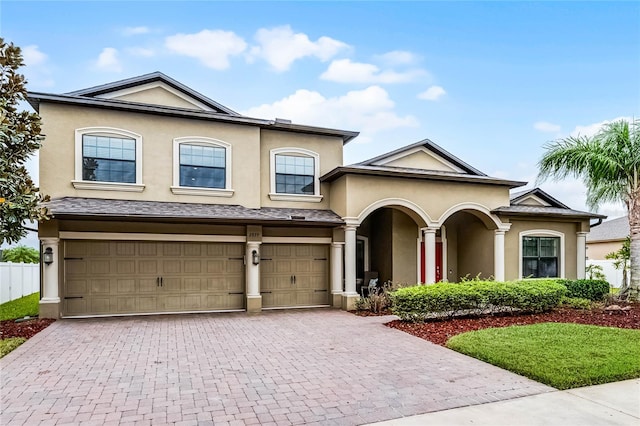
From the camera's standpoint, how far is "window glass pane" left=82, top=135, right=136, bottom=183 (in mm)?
12195

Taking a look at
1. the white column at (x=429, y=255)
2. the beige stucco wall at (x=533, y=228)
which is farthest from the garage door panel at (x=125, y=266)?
Result: the beige stucco wall at (x=533, y=228)

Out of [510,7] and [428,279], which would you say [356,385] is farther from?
[510,7]

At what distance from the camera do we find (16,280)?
A: 17125mm

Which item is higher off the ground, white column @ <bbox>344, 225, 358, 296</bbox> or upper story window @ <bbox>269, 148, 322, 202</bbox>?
upper story window @ <bbox>269, 148, 322, 202</bbox>

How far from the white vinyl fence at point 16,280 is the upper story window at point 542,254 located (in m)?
19.7

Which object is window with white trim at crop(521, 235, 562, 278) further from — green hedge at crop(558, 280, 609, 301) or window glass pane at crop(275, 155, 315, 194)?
window glass pane at crop(275, 155, 315, 194)

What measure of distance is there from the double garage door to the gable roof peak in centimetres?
448

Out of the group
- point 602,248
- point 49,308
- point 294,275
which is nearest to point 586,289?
point 294,275

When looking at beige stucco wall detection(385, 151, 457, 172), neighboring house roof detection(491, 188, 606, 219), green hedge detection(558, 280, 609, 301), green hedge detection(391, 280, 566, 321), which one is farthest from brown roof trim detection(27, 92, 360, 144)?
green hedge detection(558, 280, 609, 301)

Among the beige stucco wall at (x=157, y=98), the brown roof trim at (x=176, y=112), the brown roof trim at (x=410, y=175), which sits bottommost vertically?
the brown roof trim at (x=410, y=175)

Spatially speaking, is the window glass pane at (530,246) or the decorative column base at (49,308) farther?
the window glass pane at (530,246)

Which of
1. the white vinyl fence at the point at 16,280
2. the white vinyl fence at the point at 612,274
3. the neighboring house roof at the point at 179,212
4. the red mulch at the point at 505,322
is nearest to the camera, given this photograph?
the red mulch at the point at 505,322

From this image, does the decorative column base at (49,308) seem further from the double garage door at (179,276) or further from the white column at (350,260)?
the white column at (350,260)

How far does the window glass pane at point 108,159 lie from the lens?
40.0ft
